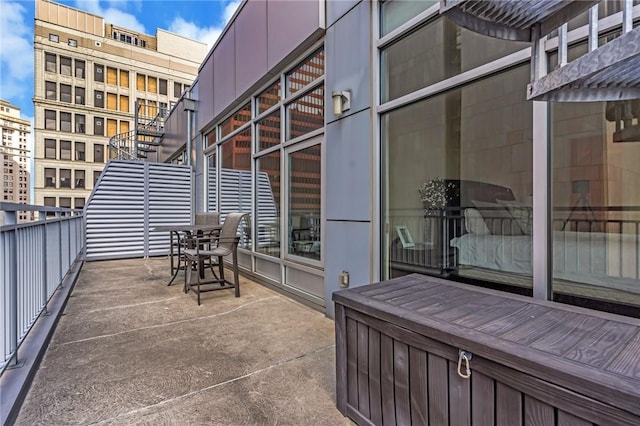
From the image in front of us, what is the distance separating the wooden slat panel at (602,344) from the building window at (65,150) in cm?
3116

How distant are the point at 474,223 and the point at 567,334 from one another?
1.35 m

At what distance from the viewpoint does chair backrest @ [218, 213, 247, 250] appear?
4.04m

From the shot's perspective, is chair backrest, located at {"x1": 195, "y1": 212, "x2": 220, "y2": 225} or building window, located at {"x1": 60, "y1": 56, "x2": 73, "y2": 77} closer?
chair backrest, located at {"x1": 195, "y1": 212, "x2": 220, "y2": 225}

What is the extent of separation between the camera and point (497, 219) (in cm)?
233

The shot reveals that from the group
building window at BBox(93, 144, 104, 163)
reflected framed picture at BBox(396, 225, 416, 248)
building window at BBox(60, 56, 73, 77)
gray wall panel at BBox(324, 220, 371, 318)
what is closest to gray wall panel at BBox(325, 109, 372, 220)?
gray wall panel at BBox(324, 220, 371, 318)

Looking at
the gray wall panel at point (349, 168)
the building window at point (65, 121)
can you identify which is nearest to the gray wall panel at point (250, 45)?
the gray wall panel at point (349, 168)

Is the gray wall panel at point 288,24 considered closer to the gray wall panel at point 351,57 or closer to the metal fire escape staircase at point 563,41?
the gray wall panel at point 351,57

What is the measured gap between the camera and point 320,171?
364cm

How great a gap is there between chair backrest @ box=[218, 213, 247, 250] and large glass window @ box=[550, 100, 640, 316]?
329 centimetres

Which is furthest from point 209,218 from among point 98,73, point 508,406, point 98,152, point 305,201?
point 98,73

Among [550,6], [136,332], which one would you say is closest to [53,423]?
[136,332]

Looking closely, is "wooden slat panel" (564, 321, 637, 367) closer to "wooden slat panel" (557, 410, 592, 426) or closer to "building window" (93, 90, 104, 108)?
"wooden slat panel" (557, 410, 592, 426)

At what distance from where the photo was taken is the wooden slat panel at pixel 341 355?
5.58ft

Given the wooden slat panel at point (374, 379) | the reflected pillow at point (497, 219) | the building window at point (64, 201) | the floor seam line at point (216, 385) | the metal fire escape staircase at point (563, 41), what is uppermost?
the building window at point (64, 201)
